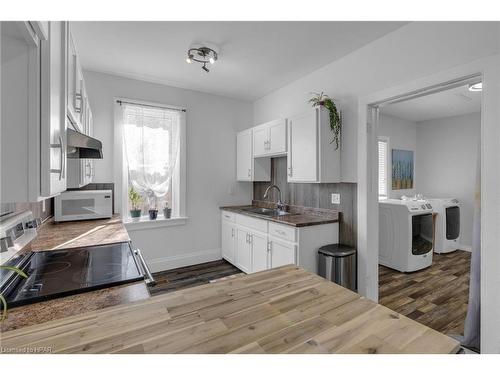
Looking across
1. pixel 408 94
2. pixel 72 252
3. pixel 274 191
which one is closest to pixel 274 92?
pixel 274 191

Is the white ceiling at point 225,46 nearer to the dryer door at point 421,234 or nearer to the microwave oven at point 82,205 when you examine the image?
the microwave oven at point 82,205

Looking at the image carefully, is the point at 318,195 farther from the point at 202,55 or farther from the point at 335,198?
the point at 202,55

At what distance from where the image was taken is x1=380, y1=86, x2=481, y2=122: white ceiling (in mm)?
3603

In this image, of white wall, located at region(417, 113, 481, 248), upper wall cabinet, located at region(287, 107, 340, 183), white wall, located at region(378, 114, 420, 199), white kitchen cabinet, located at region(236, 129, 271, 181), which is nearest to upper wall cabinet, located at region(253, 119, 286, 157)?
A: white kitchen cabinet, located at region(236, 129, 271, 181)

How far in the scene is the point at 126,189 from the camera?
329cm

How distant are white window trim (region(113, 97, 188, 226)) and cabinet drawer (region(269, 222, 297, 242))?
4.77ft

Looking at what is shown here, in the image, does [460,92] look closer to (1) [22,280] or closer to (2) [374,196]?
(2) [374,196]

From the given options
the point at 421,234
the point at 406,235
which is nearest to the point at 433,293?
the point at 406,235

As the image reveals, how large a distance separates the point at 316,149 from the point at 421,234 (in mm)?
2330

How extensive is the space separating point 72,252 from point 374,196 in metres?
2.55

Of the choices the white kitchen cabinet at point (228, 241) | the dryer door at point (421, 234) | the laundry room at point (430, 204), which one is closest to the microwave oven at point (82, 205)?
the white kitchen cabinet at point (228, 241)

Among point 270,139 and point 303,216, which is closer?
point 303,216

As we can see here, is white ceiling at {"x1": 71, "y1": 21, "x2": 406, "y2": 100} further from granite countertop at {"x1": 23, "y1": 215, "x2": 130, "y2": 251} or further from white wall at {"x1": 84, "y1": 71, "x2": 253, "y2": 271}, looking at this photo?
granite countertop at {"x1": 23, "y1": 215, "x2": 130, "y2": 251}

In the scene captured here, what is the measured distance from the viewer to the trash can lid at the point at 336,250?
2.40m
